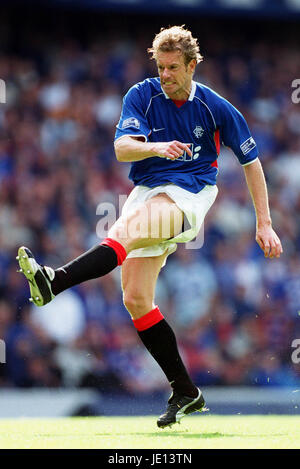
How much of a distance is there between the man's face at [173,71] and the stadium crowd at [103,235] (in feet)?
17.2

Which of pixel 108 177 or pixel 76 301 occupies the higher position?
pixel 108 177

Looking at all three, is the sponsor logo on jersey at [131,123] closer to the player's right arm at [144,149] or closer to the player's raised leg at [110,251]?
the player's right arm at [144,149]

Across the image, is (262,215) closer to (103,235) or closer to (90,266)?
(90,266)

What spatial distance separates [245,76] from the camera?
13.7 m

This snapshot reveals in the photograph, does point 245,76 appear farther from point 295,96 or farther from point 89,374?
point 89,374

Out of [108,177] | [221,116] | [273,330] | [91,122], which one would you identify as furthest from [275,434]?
[91,122]

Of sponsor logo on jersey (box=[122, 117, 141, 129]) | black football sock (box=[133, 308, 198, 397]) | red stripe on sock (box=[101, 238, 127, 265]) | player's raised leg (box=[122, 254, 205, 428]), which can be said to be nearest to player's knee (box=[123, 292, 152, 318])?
player's raised leg (box=[122, 254, 205, 428])

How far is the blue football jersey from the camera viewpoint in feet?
18.1

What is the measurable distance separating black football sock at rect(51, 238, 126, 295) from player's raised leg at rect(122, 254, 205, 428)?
0.51 metres

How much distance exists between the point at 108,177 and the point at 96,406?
4.11 meters

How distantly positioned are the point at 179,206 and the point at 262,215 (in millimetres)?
605

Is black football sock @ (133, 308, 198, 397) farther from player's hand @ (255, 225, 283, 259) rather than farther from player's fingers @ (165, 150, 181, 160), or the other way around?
player's fingers @ (165, 150, 181, 160)

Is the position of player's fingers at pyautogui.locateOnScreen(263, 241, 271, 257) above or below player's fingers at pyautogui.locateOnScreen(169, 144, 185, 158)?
below

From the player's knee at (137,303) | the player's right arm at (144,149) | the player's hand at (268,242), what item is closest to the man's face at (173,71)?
the player's right arm at (144,149)
